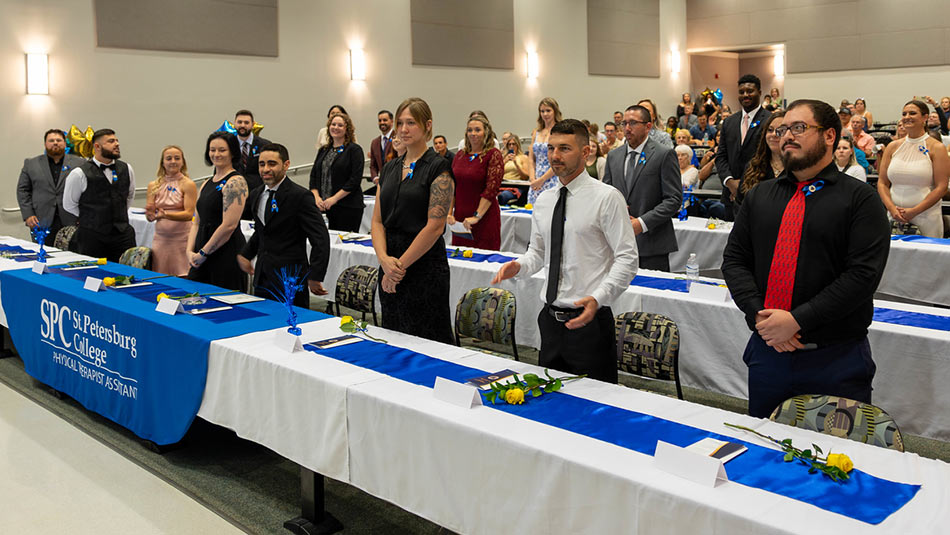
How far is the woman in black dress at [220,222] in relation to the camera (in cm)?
425

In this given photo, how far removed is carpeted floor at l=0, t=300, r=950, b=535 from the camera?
3.03 m

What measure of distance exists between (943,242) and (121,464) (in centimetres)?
474

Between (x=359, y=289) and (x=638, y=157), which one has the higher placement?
(x=638, y=157)

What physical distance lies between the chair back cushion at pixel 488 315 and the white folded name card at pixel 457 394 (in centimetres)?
137

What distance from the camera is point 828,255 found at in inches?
91.3

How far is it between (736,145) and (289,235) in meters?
2.99

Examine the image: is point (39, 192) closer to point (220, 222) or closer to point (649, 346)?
point (220, 222)

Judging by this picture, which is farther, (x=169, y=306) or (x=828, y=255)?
(x=169, y=306)

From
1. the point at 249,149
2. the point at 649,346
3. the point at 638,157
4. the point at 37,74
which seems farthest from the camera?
the point at 37,74

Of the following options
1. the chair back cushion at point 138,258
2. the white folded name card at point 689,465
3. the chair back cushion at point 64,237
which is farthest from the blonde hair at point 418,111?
the chair back cushion at point 64,237

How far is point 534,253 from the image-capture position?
305 cm

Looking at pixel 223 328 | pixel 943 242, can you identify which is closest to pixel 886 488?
pixel 223 328

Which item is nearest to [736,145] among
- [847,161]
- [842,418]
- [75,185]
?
[847,161]

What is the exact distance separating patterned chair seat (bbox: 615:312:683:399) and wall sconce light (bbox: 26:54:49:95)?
835 centimetres
